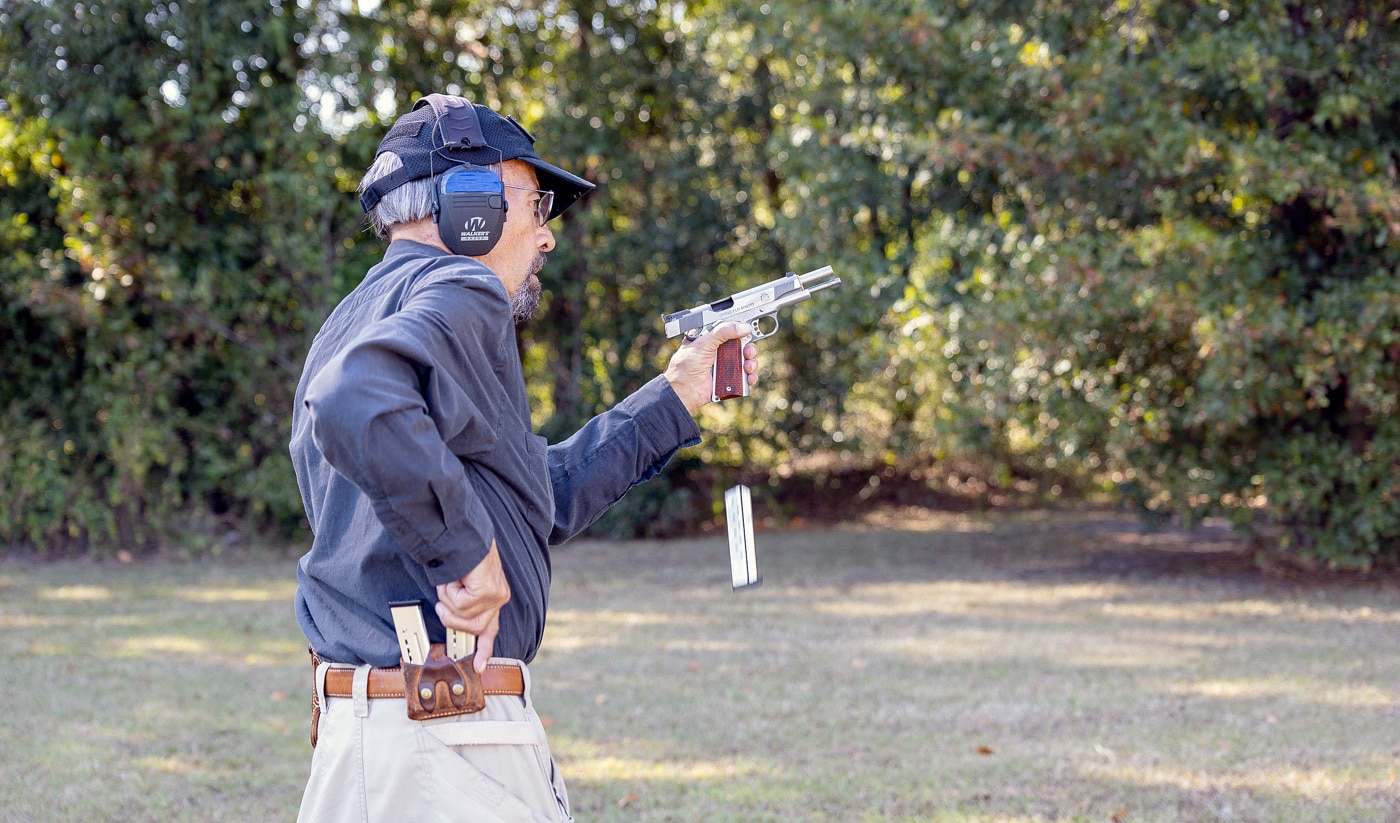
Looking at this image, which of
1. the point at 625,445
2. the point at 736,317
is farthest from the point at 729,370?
the point at 625,445

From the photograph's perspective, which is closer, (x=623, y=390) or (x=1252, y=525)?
(x=1252, y=525)

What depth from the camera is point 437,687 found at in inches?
87.7

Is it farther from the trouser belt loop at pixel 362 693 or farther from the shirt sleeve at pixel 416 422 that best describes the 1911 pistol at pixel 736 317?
the trouser belt loop at pixel 362 693

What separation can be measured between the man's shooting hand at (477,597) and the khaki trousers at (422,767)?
7.4 inches

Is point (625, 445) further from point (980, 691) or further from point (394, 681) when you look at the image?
point (980, 691)

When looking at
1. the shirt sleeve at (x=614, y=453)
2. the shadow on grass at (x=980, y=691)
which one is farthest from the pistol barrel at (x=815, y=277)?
the shadow on grass at (x=980, y=691)

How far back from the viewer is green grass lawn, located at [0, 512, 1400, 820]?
17.1 ft

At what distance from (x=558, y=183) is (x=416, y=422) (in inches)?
36.8

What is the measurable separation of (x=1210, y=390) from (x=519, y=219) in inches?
293

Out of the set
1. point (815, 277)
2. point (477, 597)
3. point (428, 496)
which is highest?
point (815, 277)

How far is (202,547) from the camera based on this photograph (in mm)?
13062

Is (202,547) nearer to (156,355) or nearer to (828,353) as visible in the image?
(156,355)

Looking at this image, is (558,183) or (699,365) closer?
(558,183)

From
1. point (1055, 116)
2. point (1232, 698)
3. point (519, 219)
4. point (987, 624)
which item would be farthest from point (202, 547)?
point (519, 219)
